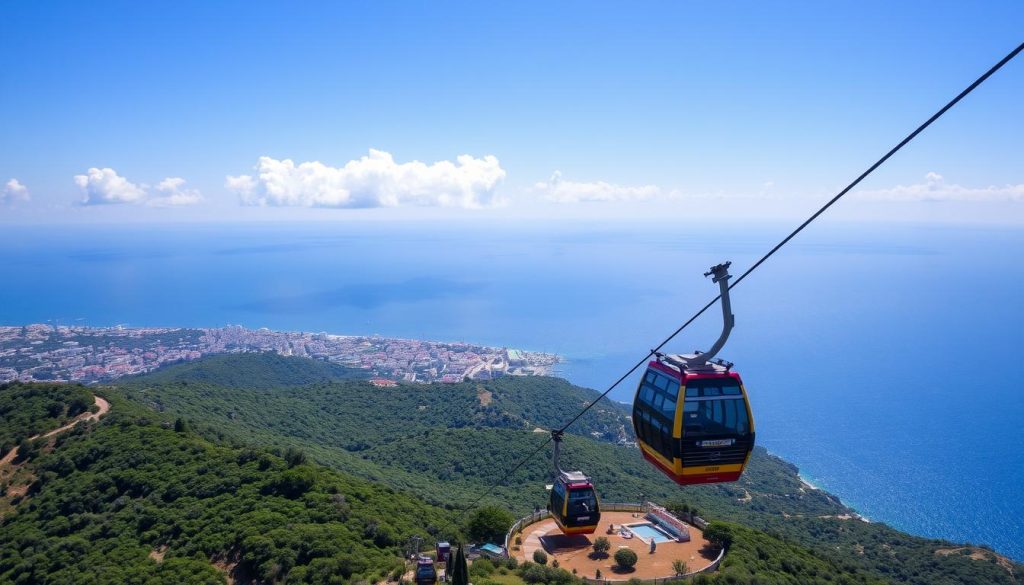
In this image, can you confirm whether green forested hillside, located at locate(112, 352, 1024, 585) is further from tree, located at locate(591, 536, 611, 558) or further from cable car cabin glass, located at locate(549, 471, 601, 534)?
cable car cabin glass, located at locate(549, 471, 601, 534)

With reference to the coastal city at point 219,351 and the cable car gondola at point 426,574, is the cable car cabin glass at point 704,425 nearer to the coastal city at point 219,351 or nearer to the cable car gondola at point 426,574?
the cable car gondola at point 426,574

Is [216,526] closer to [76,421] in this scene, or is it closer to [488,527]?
[488,527]

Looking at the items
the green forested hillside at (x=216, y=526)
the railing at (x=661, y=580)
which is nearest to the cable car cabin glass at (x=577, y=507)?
the railing at (x=661, y=580)

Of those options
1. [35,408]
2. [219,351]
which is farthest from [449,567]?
[219,351]

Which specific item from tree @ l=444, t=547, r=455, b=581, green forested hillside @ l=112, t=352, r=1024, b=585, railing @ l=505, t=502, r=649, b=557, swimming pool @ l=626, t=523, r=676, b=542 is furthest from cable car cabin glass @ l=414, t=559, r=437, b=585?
green forested hillside @ l=112, t=352, r=1024, b=585

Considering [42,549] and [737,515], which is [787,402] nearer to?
[737,515]

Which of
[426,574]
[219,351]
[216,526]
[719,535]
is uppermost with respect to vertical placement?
[426,574]
